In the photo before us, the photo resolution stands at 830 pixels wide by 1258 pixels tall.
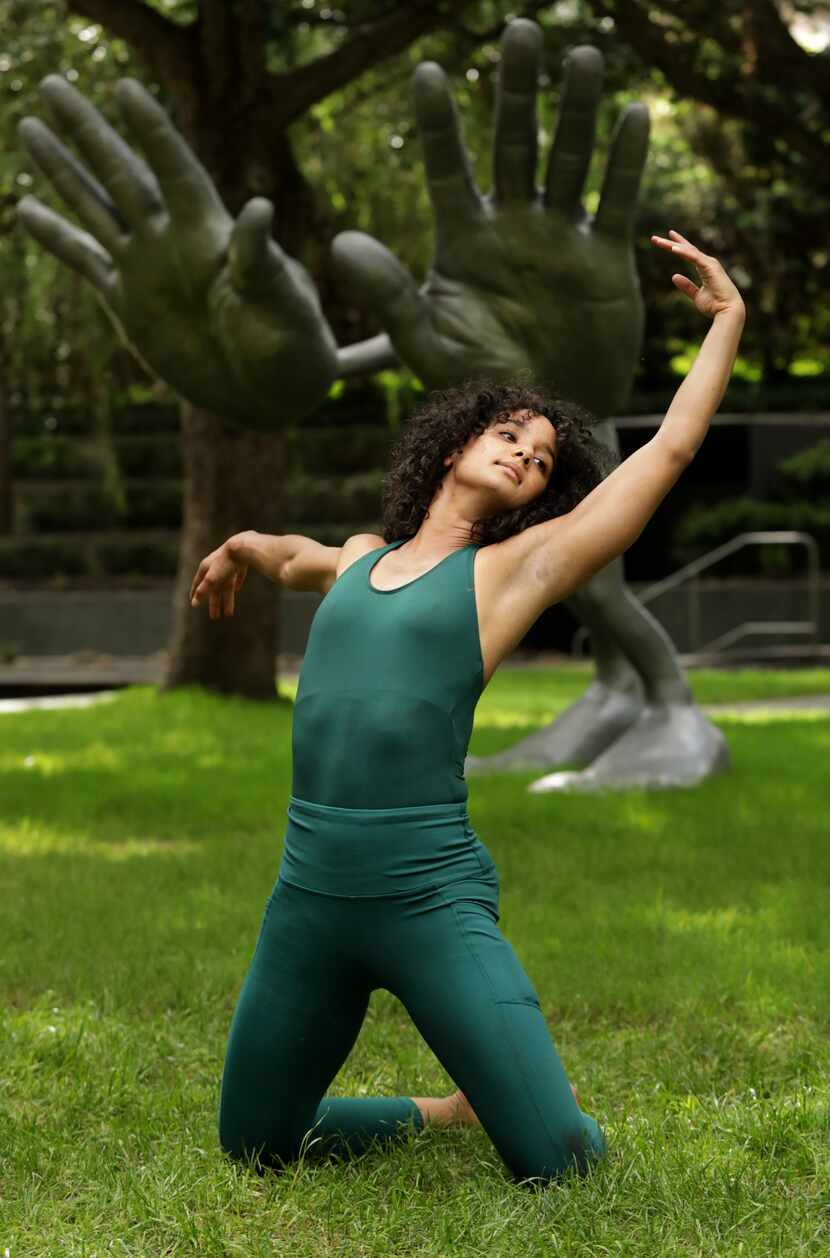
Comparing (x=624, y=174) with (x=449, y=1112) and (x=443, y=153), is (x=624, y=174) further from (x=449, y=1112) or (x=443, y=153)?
(x=449, y=1112)

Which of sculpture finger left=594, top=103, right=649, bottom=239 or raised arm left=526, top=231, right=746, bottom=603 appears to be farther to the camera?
sculpture finger left=594, top=103, right=649, bottom=239

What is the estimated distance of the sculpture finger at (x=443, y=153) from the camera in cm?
595

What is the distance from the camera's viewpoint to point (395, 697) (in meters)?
2.80

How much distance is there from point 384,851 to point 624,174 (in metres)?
4.16

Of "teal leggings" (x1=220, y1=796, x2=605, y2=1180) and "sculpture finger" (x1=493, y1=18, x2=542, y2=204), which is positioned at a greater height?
"sculpture finger" (x1=493, y1=18, x2=542, y2=204)

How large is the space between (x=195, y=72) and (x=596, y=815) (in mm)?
7027

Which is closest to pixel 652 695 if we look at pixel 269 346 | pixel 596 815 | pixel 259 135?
pixel 596 815

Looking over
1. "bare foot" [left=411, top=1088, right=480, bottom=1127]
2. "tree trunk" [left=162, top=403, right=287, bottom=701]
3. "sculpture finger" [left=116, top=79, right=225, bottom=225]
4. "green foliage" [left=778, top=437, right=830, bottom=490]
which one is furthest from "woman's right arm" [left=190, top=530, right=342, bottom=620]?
"green foliage" [left=778, top=437, right=830, bottom=490]

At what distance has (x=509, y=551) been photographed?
292cm

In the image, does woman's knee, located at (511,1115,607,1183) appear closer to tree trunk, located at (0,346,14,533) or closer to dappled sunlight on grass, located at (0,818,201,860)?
dappled sunlight on grass, located at (0,818,201,860)

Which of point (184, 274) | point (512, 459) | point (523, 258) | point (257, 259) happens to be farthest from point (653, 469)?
point (184, 274)

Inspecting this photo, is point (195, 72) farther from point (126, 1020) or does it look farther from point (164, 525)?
point (164, 525)

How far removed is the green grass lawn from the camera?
2.69 m

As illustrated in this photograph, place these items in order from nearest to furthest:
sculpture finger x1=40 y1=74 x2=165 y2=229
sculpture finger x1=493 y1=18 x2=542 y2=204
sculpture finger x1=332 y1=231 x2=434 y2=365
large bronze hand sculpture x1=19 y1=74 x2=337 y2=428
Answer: sculpture finger x1=493 y1=18 x2=542 y2=204 < sculpture finger x1=332 y1=231 x2=434 y2=365 < large bronze hand sculpture x1=19 y1=74 x2=337 y2=428 < sculpture finger x1=40 y1=74 x2=165 y2=229
